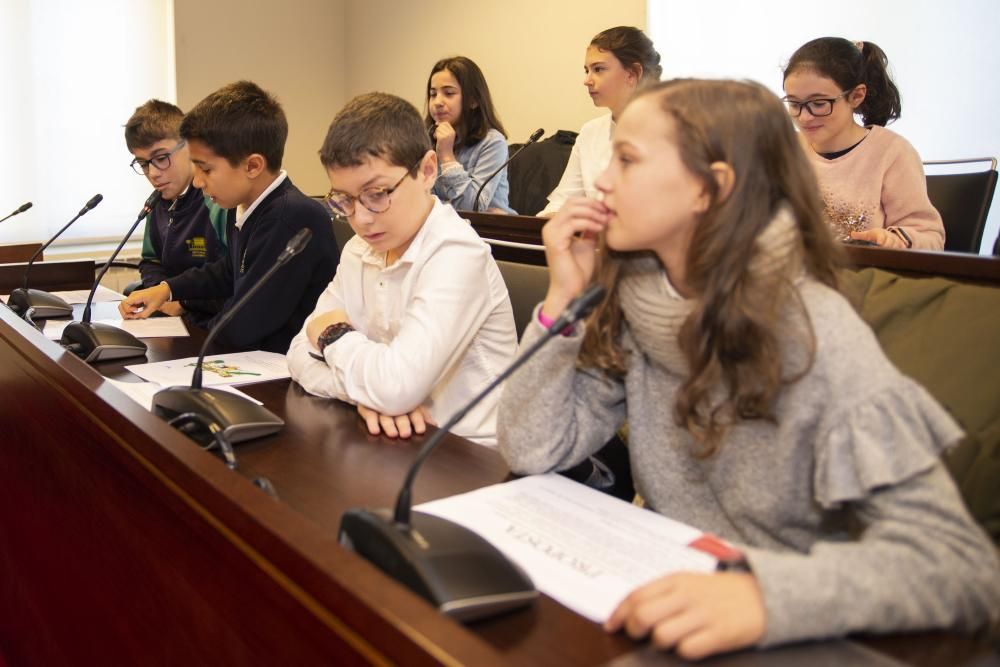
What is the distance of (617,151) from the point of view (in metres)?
0.97

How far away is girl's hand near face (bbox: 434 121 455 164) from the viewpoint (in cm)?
368

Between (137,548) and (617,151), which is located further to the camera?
(137,548)

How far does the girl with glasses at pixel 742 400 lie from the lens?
718 mm

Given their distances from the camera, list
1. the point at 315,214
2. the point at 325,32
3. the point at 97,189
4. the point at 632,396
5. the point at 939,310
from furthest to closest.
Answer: the point at 325,32
the point at 97,189
the point at 315,214
the point at 939,310
the point at 632,396

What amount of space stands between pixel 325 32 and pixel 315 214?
3.82 m

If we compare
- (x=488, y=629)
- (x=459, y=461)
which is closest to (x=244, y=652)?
(x=488, y=629)

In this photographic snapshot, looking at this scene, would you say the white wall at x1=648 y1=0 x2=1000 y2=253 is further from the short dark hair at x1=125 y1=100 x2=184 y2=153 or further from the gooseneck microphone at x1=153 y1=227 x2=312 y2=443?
the gooseneck microphone at x1=153 y1=227 x2=312 y2=443

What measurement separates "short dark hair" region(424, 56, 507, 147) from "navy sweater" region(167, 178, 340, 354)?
172cm

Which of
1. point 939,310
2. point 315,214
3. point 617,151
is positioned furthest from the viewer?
point 315,214

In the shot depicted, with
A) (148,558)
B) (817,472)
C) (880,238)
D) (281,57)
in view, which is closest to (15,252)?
(281,57)

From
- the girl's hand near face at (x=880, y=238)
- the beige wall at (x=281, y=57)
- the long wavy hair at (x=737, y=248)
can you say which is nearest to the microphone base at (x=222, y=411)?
the long wavy hair at (x=737, y=248)

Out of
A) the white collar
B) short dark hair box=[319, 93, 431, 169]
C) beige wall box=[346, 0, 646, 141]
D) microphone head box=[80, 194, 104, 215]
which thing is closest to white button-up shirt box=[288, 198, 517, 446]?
short dark hair box=[319, 93, 431, 169]

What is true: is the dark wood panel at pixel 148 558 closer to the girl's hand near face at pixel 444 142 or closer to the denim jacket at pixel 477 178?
the denim jacket at pixel 477 178

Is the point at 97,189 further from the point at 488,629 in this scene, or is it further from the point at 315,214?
the point at 488,629
